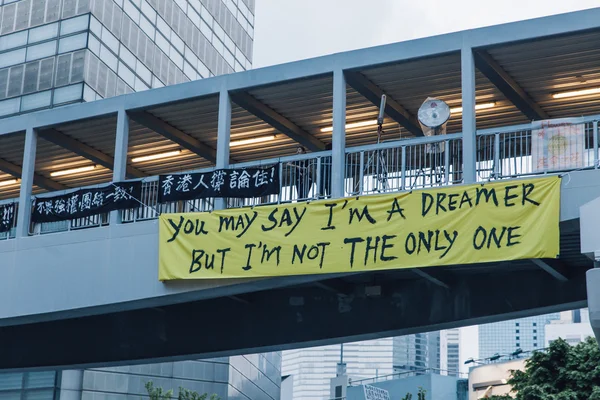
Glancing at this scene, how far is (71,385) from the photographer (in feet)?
135

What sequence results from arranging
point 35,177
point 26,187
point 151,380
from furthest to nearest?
point 151,380
point 35,177
point 26,187

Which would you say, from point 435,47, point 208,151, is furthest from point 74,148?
point 435,47

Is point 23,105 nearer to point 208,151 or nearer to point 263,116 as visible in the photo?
point 208,151

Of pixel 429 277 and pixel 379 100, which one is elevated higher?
pixel 379 100

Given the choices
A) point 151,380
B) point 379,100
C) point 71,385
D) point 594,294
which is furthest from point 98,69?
point 594,294

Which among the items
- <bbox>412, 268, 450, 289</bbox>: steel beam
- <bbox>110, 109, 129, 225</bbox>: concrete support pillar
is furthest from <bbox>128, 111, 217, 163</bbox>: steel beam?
<bbox>412, 268, 450, 289</bbox>: steel beam

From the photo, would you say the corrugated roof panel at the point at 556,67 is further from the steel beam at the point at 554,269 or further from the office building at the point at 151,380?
the office building at the point at 151,380

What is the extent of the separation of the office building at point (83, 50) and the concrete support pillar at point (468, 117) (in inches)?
1134

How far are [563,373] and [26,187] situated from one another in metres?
14.3

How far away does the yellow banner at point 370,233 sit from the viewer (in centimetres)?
1739

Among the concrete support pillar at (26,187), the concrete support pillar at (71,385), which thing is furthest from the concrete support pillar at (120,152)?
the concrete support pillar at (71,385)

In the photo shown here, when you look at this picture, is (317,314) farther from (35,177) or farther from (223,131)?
(35,177)

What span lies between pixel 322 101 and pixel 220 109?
2.70m

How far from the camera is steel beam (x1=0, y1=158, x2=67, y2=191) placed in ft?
94.4
